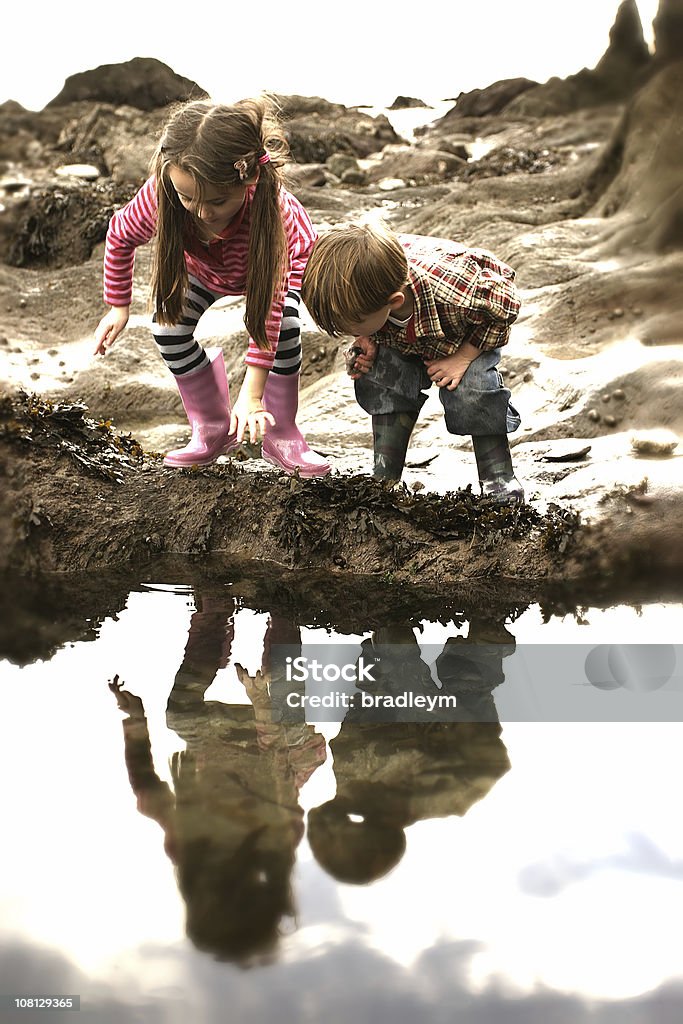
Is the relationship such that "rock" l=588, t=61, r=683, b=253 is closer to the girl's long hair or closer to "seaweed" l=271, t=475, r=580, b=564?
"seaweed" l=271, t=475, r=580, b=564

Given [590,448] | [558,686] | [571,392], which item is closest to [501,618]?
[558,686]

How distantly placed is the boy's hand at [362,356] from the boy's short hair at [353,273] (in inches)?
14.2

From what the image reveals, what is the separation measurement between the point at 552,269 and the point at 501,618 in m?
3.99

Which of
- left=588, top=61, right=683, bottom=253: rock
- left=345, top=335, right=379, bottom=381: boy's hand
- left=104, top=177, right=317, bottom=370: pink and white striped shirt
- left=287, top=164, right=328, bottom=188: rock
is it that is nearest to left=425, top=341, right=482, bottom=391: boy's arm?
left=345, top=335, right=379, bottom=381: boy's hand

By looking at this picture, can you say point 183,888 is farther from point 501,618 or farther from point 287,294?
point 287,294

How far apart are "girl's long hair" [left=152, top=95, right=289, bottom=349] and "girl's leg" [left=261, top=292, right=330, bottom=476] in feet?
0.90

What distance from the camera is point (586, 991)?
52.7 inches

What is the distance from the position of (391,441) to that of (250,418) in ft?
2.02

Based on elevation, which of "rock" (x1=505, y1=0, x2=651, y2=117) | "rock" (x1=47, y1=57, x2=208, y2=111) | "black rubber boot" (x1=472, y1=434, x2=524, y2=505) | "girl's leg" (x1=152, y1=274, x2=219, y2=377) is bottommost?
"black rubber boot" (x1=472, y1=434, x2=524, y2=505)

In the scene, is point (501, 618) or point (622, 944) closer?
point (622, 944)

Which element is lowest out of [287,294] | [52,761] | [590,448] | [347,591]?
[52,761]

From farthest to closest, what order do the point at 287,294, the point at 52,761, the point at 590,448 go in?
the point at 590,448
the point at 287,294
the point at 52,761

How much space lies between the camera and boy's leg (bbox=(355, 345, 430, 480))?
10.4 feet

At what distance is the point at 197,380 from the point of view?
11.4 feet
